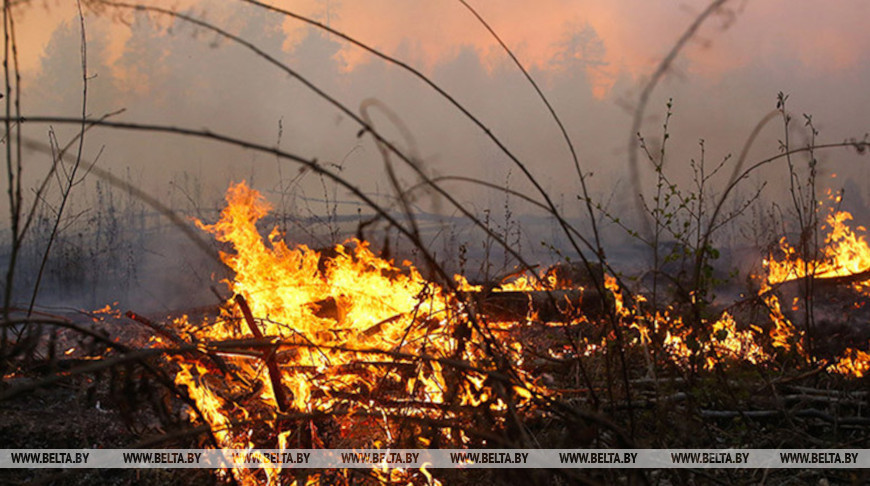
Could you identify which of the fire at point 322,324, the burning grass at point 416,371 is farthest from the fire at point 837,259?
the fire at point 322,324

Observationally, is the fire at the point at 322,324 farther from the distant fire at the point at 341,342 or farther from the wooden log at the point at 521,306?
the wooden log at the point at 521,306

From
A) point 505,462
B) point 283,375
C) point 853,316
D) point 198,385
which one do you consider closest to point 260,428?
point 283,375

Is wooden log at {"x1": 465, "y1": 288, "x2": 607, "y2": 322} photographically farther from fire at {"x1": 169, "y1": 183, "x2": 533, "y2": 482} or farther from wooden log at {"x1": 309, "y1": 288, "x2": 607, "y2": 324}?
fire at {"x1": 169, "y1": 183, "x2": 533, "y2": 482}

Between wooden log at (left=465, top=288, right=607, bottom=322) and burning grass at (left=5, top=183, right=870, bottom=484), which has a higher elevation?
wooden log at (left=465, top=288, right=607, bottom=322)

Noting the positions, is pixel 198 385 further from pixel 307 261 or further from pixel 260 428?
pixel 307 261

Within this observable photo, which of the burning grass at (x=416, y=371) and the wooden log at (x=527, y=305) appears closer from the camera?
the burning grass at (x=416, y=371)

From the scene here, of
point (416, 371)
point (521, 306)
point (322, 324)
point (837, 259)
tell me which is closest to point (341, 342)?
point (322, 324)

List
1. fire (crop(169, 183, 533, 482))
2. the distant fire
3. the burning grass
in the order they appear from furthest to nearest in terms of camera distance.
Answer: fire (crop(169, 183, 533, 482)) < the distant fire < the burning grass

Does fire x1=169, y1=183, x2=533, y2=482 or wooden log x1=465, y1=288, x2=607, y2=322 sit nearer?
fire x1=169, y1=183, x2=533, y2=482

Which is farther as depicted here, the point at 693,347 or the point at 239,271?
the point at 239,271

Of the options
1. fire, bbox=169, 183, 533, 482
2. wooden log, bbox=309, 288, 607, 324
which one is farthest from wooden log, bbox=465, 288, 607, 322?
fire, bbox=169, 183, 533, 482

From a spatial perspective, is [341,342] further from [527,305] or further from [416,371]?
[527,305]

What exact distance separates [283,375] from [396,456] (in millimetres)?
1012

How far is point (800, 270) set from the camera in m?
4.91
